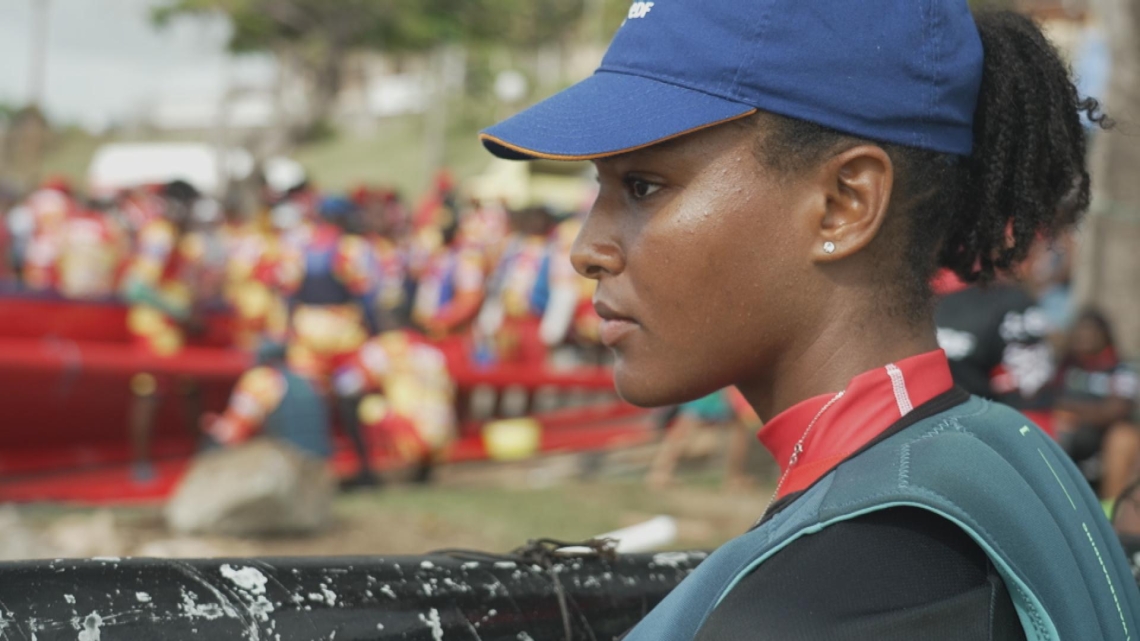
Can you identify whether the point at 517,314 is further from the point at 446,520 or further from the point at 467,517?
the point at 446,520

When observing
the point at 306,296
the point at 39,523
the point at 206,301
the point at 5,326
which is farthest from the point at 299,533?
the point at 206,301

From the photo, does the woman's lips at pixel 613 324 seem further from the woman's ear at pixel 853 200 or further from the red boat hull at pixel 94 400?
the red boat hull at pixel 94 400

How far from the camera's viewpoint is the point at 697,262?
1.42 meters

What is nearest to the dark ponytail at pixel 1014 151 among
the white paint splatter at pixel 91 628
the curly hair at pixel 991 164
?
the curly hair at pixel 991 164

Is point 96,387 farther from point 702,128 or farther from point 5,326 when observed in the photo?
point 702,128

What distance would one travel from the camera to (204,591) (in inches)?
55.0

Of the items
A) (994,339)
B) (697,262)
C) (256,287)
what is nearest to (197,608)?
(697,262)

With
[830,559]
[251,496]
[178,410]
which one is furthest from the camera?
[178,410]

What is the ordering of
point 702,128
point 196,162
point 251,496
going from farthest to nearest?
point 196,162, point 251,496, point 702,128

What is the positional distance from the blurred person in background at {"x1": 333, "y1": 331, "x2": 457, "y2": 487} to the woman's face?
730cm

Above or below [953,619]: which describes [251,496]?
below

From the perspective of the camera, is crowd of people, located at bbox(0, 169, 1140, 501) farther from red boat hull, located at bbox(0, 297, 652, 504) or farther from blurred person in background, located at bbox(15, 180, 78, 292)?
red boat hull, located at bbox(0, 297, 652, 504)

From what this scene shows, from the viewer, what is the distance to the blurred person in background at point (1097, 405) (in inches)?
240

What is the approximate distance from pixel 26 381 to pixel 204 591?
711cm
